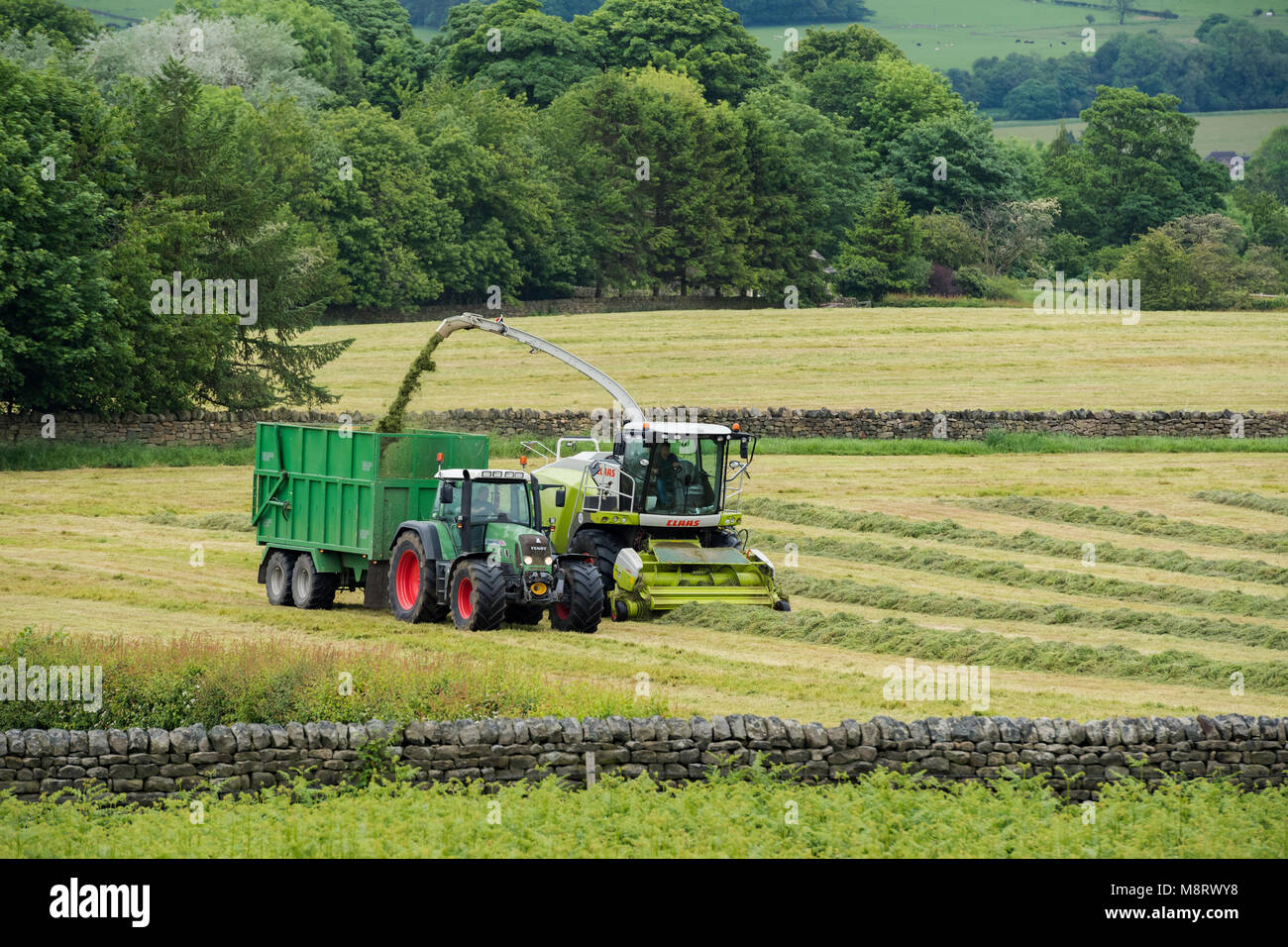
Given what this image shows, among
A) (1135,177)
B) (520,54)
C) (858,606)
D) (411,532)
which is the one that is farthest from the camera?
(520,54)

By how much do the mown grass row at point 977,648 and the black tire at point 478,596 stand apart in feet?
8.79

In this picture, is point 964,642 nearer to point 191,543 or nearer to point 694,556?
point 694,556

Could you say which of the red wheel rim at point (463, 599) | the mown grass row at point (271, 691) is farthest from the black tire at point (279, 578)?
the mown grass row at point (271, 691)

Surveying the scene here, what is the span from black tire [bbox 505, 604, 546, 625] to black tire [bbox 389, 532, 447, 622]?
86 centimetres

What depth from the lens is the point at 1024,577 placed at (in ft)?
80.8

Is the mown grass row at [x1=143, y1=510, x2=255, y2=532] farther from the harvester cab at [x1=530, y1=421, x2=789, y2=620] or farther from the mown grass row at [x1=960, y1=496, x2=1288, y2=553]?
the mown grass row at [x1=960, y1=496, x2=1288, y2=553]

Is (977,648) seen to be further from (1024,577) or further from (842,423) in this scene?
(842,423)

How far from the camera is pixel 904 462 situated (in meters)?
40.3

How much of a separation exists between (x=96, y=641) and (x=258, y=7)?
10131 cm

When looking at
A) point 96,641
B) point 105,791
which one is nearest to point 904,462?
point 96,641

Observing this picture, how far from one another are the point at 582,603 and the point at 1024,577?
7.63 m

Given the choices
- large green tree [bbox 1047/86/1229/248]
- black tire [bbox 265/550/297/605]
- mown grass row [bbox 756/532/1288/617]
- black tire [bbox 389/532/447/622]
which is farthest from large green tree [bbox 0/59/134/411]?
large green tree [bbox 1047/86/1229/248]

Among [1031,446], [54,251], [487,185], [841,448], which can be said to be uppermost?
[487,185]

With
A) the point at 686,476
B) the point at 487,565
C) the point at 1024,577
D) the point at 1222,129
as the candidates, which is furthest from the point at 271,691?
the point at 1222,129
